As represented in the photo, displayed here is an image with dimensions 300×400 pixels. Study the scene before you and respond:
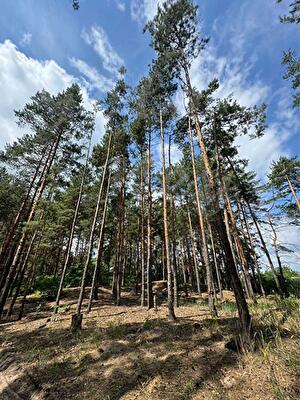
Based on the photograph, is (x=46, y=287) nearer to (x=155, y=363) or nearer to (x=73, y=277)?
(x=73, y=277)

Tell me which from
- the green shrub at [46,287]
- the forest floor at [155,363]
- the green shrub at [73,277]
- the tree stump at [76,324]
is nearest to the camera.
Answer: the forest floor at [155,363]

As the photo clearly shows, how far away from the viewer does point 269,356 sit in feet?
14.9

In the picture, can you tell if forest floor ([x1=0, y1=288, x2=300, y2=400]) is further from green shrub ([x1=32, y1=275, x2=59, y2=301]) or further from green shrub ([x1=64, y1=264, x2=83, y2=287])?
green shrub ([x1=64, y1=264, x2=83, y2=287])

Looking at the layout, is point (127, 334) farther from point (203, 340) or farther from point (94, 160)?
point (94, 160)

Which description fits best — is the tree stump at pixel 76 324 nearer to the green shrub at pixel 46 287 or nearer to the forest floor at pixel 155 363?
the forest floor at pixel 155 363

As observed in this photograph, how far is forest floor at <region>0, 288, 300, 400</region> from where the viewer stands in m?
4.07

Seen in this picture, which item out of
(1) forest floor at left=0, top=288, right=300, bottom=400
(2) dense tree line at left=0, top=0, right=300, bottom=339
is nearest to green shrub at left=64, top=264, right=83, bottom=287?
(2) dense tree line at left=0, top=0, right=300, bottom=339

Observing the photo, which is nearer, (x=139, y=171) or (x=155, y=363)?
(x=155, y=363)

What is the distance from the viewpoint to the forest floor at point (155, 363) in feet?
13.4

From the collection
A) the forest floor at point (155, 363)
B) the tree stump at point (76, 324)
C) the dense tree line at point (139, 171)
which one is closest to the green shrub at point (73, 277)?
the dense tree line at point (139, 171)

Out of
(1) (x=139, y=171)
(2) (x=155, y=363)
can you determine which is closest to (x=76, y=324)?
(2) (x=155, y=363)

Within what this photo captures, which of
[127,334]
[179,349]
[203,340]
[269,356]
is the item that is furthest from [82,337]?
[269,356]

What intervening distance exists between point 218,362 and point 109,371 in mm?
2606

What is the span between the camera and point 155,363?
5.26 m
